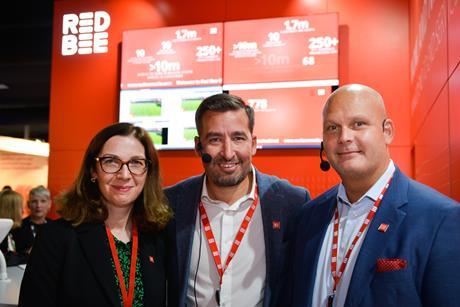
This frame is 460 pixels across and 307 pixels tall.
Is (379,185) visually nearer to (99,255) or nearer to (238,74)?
(99,255)

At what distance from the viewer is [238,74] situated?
16.0 ft

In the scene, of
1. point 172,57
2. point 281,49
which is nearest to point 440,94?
point 281,49

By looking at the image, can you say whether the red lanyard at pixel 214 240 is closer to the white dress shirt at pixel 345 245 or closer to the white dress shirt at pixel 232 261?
the white dress shirt at pixel 232 261

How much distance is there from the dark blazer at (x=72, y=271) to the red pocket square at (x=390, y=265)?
3.13 ft

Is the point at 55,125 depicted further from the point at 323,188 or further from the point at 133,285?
the point at 133,285

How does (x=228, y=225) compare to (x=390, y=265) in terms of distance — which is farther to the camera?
(x=228, y=225)

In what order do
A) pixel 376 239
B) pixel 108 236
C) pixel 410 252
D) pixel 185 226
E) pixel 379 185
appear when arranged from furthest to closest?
1. pixel 185 226
2. pixel 108 236
3. pixel 379 185
4. pixel 376 239
5. pixel 410 252

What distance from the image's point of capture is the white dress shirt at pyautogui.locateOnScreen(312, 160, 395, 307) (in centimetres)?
166

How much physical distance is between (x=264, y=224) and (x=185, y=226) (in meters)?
0.39

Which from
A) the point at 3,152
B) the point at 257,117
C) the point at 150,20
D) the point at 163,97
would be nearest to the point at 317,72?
the point at 257,117

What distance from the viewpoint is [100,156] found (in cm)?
199

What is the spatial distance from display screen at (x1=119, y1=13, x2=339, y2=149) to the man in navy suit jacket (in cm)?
242

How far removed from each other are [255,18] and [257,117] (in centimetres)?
113

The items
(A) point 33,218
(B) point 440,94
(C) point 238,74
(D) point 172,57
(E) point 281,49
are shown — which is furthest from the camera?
(A) point 33,218
